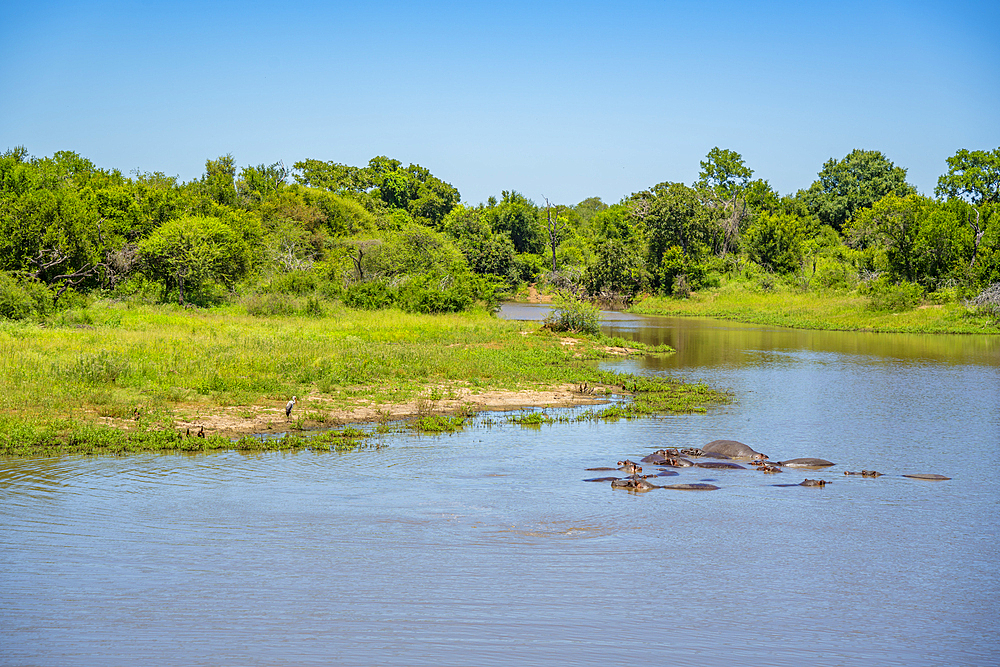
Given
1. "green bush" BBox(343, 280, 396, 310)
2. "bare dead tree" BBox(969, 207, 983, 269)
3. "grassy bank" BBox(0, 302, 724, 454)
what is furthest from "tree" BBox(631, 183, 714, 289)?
"grassy bank" BBox(0, 302, 724, 454)

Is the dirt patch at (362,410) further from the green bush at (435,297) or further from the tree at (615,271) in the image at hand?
the tree at (615,271)

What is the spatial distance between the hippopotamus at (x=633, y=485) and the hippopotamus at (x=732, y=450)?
224cm

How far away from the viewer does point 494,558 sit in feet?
29.9

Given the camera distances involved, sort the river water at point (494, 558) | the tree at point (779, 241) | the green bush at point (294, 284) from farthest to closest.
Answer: the tree at point (779, 241)
the green bush at point (294, 284)
the river water at point (494, 558)

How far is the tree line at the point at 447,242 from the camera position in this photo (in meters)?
38.4

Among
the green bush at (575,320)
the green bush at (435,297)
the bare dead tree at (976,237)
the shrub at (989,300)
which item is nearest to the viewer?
the green bush at (575,320)

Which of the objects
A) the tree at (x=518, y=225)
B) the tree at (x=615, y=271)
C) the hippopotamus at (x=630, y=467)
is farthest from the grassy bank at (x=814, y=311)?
the hippopotamus at (x=630, y=467)

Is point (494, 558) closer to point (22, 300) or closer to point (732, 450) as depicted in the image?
point (732, 450)

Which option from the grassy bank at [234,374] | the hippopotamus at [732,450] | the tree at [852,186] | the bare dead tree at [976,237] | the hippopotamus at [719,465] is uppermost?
the tree at [852,186]

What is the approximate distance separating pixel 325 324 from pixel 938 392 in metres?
20.9

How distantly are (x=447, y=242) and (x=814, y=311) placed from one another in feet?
89.1

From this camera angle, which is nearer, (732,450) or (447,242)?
(732,450)

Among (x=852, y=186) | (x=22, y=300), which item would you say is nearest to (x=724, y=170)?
(x=852, y=186)

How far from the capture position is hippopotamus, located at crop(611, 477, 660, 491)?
1209cm
